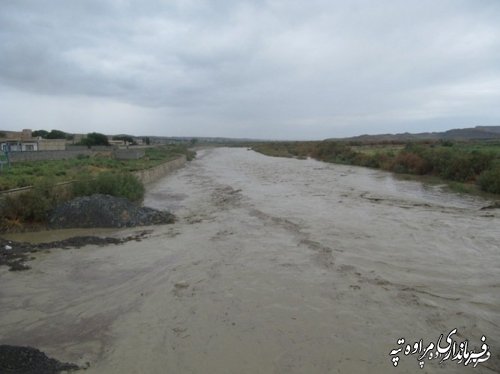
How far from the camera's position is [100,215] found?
13805 millimetres

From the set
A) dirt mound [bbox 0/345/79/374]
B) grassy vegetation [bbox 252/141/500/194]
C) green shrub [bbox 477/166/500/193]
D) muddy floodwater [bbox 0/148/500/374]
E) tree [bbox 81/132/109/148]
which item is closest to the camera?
dirt mound [bbox 0/345/79/374]

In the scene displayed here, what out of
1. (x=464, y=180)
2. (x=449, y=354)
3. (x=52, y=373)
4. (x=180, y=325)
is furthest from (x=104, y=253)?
(x=464, y=180)

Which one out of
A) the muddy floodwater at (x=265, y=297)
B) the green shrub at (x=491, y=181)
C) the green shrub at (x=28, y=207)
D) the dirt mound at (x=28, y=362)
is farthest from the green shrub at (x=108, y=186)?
the green shrub at (x=491, y=181)

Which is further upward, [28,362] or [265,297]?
[28,362]

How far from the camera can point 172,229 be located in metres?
13.3

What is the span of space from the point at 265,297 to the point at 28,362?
3.81 meters

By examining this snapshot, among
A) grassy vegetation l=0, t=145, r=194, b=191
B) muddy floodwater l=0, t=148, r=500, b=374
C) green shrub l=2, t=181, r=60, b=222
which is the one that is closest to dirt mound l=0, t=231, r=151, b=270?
muddy floodwater l=0, t=148, r=500, b=374

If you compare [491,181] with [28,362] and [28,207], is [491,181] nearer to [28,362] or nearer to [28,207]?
[28,207]

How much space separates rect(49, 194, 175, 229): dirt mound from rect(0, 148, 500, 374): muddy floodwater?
95 cm

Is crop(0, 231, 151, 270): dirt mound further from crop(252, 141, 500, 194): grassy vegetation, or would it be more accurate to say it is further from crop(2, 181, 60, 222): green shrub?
crop(252, 141, 500, 194): grassy vegetation

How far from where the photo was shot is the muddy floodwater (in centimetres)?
525

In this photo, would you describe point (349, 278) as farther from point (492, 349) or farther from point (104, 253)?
point (104, 253)

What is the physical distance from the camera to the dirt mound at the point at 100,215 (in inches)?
536

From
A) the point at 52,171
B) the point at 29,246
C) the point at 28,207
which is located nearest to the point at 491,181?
the point at 29,246
